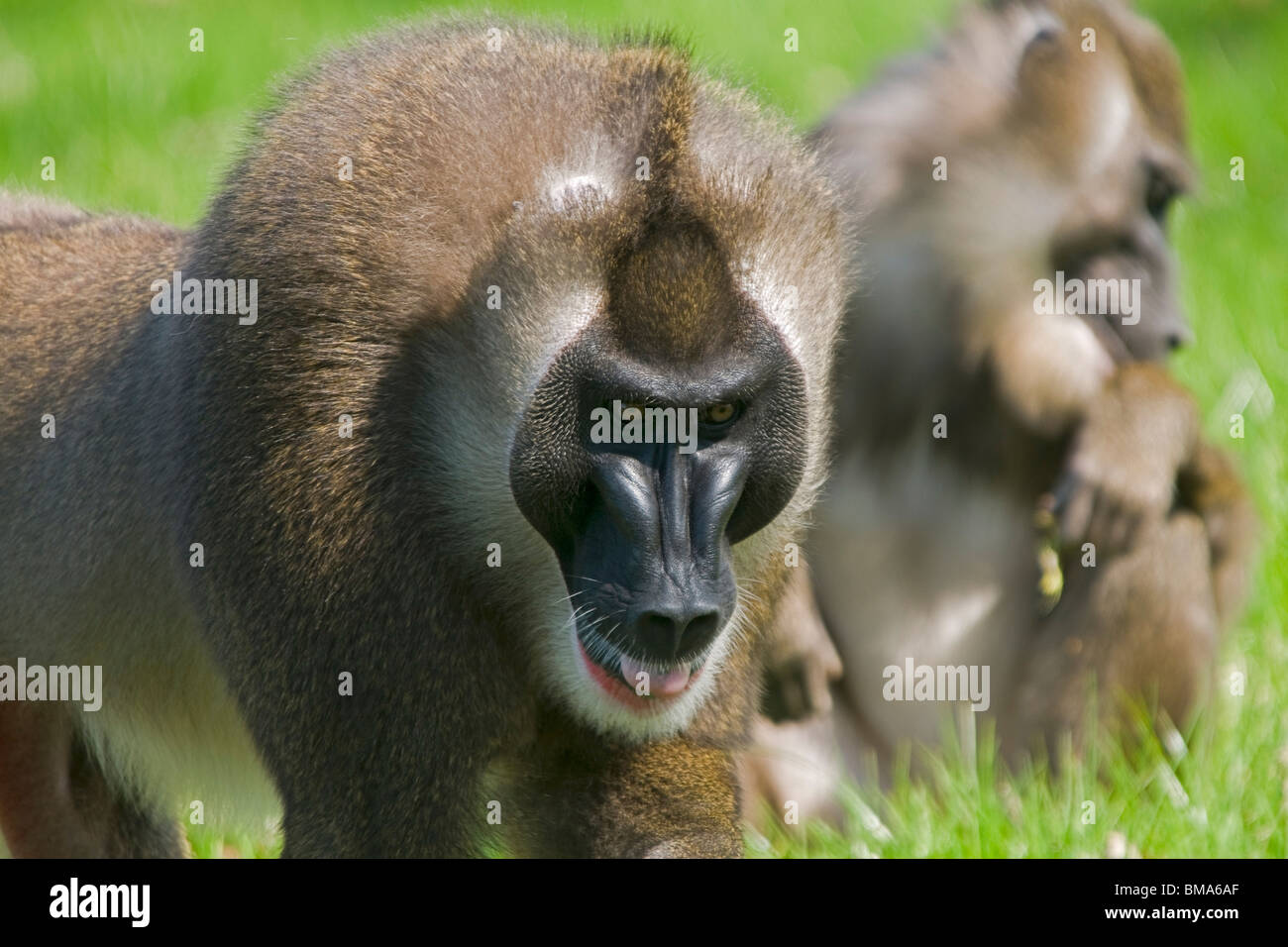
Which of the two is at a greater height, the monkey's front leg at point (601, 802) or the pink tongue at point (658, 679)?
the pink tongue at point (658, 679)

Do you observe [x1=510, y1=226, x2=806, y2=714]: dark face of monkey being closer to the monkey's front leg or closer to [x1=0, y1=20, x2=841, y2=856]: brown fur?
[x1=0, y1=20, x2=841, y2=856]: brown fur

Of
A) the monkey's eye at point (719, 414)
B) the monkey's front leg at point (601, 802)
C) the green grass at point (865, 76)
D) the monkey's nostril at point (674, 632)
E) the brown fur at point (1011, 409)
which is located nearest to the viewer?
the monkey's nostril at point (674, 632)

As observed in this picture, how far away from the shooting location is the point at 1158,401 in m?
5.99

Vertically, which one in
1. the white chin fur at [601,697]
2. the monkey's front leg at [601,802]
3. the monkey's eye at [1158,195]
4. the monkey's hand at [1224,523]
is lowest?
the monkey's front leg at [601,802]

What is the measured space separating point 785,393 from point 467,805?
1117 millimetres

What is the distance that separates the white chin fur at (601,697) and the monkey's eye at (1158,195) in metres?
3.12

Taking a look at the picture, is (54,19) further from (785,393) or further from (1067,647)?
(785,393)

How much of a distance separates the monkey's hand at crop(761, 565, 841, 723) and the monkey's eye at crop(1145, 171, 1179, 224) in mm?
1846

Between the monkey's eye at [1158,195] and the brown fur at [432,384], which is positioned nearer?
the brown fur at [432,384]

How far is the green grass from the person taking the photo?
17.5 feet

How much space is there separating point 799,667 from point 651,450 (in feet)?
7.16

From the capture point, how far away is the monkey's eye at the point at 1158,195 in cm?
638

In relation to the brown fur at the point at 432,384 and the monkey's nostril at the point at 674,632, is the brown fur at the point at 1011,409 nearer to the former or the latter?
the brown fur at the point at 432,384

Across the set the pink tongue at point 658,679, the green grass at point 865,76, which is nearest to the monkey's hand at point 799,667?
the green grass at point 865,76
